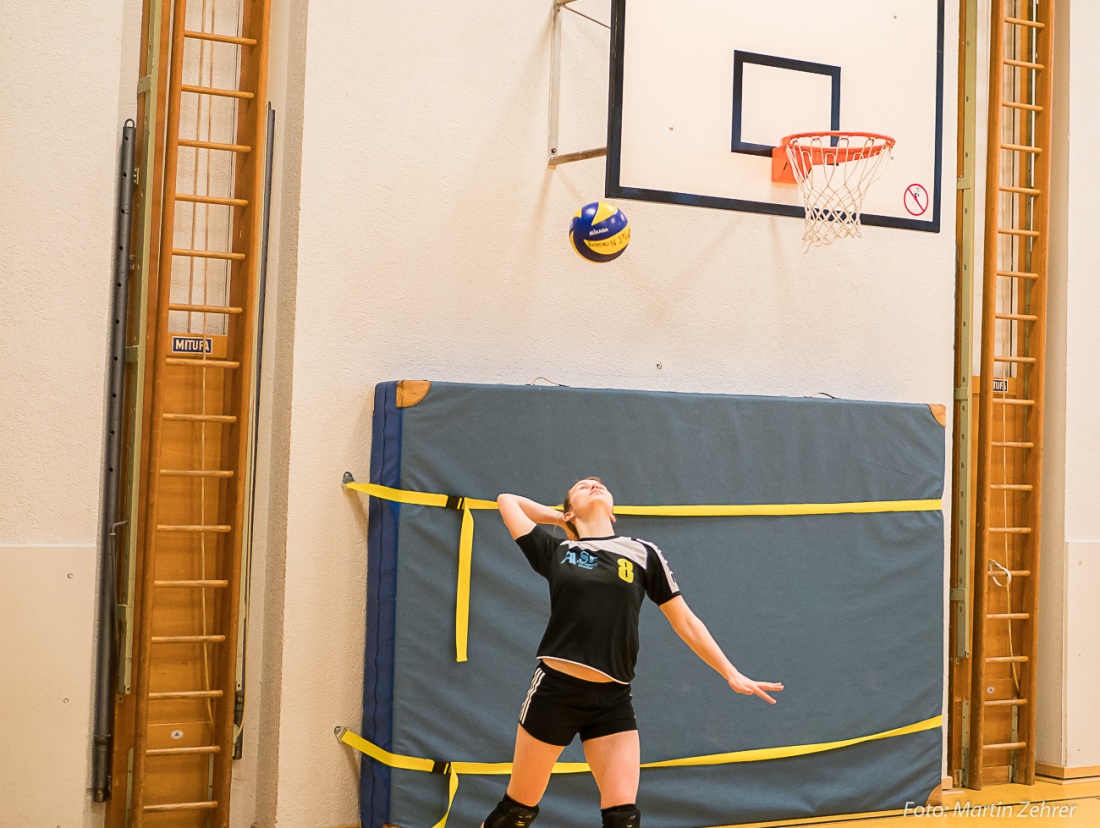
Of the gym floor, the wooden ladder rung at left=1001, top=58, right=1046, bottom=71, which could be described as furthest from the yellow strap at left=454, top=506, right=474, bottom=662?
the wooden ladder rung at left=1001, top=58, right=1046, bottom=71

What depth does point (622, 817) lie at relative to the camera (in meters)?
4.00

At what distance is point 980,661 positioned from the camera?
6.45 meters

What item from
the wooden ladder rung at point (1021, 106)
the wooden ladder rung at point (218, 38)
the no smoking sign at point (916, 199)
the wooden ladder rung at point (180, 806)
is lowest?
the wooden ladder rung at point (180, 806)

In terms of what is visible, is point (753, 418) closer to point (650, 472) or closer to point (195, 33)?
point (650, 472)

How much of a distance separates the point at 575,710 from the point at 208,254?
8.47ft

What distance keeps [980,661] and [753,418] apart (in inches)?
82.0

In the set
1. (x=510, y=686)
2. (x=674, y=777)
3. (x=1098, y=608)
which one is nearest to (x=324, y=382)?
(x=510, y=686)

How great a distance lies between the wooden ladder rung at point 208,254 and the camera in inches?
199

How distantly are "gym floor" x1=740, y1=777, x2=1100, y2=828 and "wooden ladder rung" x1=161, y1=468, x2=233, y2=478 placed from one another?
303 cm

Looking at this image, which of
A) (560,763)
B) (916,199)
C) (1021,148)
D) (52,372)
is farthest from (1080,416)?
(52,372)

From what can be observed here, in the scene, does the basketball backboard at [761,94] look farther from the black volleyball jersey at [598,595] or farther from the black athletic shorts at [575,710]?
the black athletic shorts at [575,710]

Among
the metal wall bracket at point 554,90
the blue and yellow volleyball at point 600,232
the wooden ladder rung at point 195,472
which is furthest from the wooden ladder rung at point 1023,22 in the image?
the wooden ladder rung at point 195,472

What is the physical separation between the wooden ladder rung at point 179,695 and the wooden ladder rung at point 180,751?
22 centimetres

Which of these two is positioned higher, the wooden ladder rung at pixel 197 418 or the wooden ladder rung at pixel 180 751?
the wooden ladder rung at pixel 197 418
